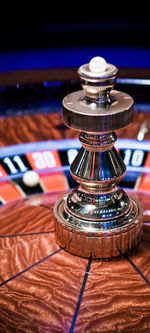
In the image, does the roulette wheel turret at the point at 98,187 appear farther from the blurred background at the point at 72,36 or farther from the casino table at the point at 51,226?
the blurred background at the point at 72,36

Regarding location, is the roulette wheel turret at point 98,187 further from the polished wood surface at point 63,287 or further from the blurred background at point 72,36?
the blurred background at point 72,36

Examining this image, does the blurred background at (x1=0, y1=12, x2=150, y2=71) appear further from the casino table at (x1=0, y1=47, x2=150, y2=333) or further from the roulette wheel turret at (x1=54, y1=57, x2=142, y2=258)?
the roulette wheel turret at (x1=54, y1=57, x2=142, y2=258)

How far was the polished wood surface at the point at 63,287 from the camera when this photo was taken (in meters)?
1.15

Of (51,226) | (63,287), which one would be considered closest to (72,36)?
(51,226)

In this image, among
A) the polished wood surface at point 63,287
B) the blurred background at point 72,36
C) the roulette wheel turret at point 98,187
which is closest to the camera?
the polished wood surface at point 63,287

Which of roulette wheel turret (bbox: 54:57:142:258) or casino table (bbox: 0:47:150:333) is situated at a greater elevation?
roulette wheel turret (bbox: 54:57:142:258)

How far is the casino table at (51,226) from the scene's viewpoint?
1184 millimetres

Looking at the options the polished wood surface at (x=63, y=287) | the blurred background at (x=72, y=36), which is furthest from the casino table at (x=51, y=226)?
the blurred background at (x=72, y=36)

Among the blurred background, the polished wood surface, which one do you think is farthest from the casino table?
the blurred background

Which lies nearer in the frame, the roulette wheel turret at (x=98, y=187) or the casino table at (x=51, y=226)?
the casino table at (x=51, y=226)

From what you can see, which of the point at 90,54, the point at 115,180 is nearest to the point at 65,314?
the point at 115,180

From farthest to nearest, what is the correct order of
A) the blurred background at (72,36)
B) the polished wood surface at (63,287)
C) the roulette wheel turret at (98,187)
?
1. the blurred background at (72,36)
2. the roulette wheel turret at (98,187)
3. the polished wood surface at (63,287)

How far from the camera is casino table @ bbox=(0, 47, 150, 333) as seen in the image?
1184mm

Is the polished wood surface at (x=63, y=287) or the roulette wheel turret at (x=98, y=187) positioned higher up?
the roulette wheel turret at (x=98, y=187)
